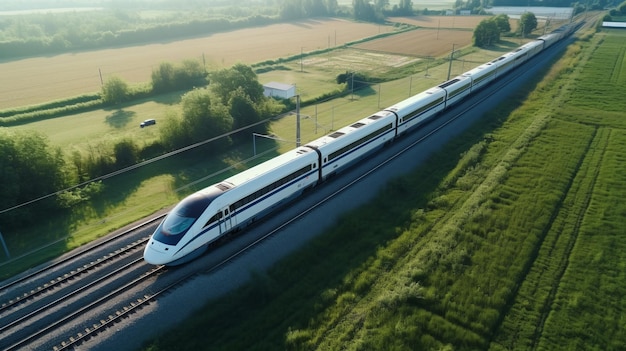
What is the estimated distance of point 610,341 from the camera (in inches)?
661

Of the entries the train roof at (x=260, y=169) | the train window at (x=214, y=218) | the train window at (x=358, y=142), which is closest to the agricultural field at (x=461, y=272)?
the train window at (x=214, y=218)

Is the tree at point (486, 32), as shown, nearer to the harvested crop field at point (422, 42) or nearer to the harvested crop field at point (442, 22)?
the harvested crop field at point (422, 42)

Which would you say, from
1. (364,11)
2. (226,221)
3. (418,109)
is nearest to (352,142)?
(418,109)

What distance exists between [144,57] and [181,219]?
90506 mm

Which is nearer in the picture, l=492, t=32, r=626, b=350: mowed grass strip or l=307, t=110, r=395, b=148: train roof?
l=492, t=32, r=626, b=350: mowed grass strip

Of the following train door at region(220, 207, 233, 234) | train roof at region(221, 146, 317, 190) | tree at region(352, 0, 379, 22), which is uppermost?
tree at region(352, 0, 379, 22)

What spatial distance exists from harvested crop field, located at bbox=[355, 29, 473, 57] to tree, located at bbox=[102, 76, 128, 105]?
62936mm

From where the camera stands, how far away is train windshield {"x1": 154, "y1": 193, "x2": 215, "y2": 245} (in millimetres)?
20219

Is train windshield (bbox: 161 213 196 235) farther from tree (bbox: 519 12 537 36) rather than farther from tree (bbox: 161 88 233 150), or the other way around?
tree (bbox: 519 12 537 36)

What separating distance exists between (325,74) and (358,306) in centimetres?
6387

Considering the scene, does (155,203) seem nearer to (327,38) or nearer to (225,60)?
(225,60)

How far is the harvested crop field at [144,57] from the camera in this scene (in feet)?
225

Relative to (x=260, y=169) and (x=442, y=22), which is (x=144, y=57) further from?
(x=442, y=22)

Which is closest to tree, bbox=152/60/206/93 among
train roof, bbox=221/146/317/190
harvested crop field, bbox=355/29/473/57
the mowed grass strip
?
train roof, bbox=221/146/317/190
